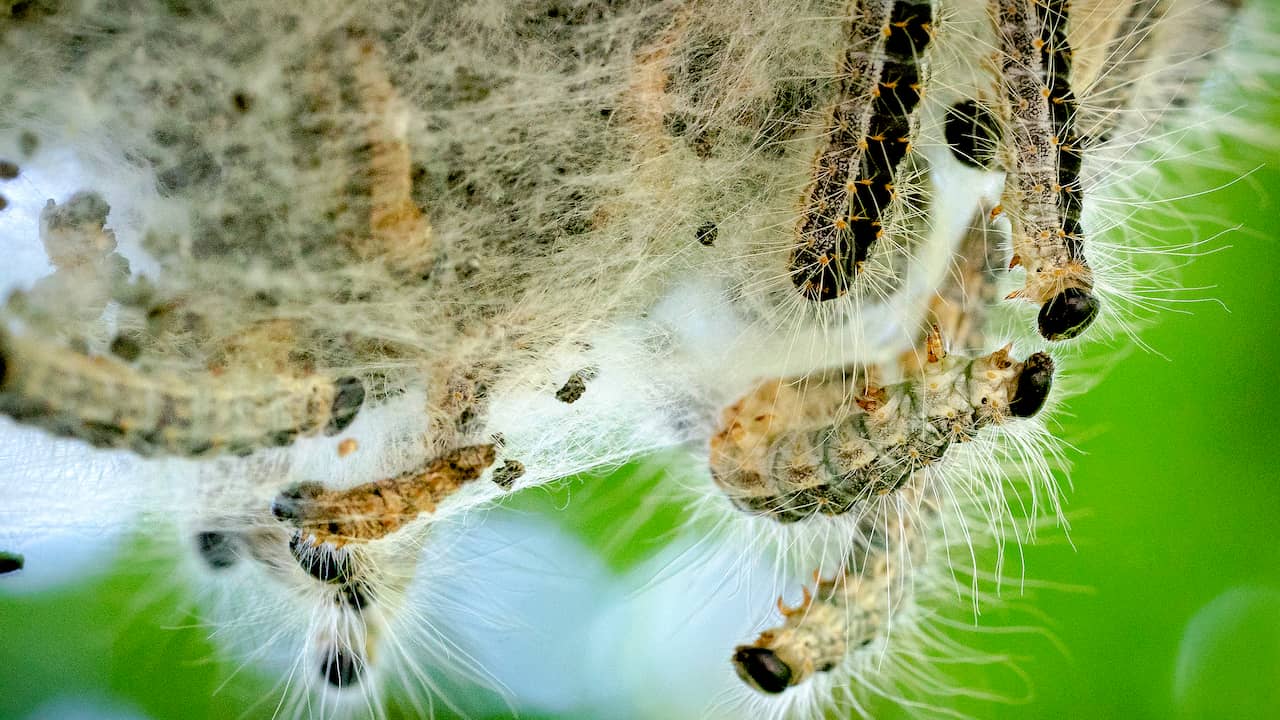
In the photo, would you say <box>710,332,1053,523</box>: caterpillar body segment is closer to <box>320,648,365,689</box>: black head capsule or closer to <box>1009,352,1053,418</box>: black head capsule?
<box>1009,352,1053,418</box>: black head capsule

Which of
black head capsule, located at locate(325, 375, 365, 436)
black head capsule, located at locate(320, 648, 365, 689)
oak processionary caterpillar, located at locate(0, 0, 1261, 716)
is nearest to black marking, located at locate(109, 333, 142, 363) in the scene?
oak processionary caterpillar, located at locate(0, 0, 1261, 716)

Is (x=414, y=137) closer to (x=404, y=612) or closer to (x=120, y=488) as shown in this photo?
(x=120, y=488)

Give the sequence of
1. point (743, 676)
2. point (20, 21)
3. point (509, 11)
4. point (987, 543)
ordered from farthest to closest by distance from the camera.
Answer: point (987, 543), point (743, 676), point (509, 11), point (20, 21)

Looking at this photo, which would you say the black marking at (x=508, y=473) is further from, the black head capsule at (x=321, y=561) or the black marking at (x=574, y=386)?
the black head capsule at (x=321, y=561)

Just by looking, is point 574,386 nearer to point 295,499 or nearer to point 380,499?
point 380,499

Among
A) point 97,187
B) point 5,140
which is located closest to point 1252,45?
point 97,187
